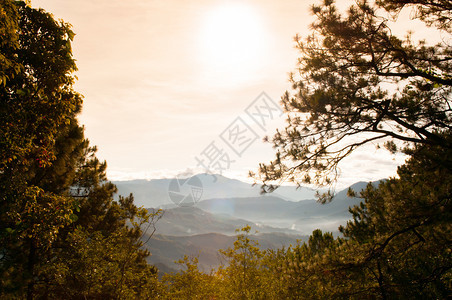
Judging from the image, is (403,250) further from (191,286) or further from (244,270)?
(191,286)

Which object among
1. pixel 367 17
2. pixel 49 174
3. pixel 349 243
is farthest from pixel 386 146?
pixel 49 174

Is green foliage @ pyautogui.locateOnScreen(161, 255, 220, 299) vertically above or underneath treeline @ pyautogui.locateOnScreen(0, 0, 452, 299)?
underneath

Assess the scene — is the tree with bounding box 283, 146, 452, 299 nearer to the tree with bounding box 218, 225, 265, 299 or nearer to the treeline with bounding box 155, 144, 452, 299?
the treeline with bounding box 155, 144, 452, 299

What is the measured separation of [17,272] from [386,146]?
40.1ft

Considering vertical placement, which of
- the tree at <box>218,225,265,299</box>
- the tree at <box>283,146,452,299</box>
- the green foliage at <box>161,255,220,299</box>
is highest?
the tree at <box>283,146,452,299</box>

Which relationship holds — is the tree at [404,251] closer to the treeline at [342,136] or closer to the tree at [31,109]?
the treeline at [342,136]

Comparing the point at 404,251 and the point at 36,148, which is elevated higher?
the point at 36,148

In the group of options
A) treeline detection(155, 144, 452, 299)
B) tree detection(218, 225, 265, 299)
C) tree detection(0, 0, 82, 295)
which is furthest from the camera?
tree detection(218, 225, 265, 299)

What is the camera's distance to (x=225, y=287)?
10.7 m

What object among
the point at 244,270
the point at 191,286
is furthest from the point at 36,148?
the point at 191,286

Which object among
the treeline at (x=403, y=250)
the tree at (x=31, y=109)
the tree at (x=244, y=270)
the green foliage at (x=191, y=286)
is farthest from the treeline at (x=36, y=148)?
the treeline at (x=403, y=250)

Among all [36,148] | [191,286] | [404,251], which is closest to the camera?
[404,251]

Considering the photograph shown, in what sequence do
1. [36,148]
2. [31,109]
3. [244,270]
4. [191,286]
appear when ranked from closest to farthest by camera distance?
[31,109]
[36,148]
[244,270]
[191,286]

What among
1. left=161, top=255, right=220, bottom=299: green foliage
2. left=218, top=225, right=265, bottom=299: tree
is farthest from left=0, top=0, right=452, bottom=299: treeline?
left=161, top=255, right=220, bottom=299: green foliage
